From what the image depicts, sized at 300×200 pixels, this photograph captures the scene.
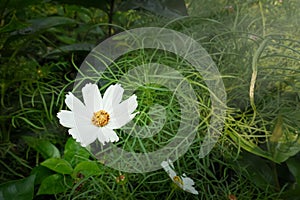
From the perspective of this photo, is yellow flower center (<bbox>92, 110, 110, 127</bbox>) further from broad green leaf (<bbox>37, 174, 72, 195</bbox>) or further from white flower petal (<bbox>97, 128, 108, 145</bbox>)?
broad green leaf (<bbox>37, 174, 72, 195</bbox>)

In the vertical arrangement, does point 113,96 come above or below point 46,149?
above

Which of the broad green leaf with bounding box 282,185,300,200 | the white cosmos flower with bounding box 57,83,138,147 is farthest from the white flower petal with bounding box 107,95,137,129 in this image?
the broad green leaf with bounding box 282,185,300,200

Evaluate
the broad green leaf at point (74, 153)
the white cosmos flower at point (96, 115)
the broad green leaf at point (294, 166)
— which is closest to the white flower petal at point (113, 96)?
the white cosmos flower at point (96, 115)

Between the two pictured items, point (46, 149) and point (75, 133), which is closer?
point (75, 133)

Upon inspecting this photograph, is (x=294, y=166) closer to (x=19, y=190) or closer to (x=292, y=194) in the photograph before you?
(x=292, y=194)

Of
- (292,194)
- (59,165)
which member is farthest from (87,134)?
(292,194)

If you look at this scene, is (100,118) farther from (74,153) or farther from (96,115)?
(74,153)

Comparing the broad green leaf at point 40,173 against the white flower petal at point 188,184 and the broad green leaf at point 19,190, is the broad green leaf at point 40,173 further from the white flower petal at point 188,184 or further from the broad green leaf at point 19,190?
the white flower petal at point 188,184
